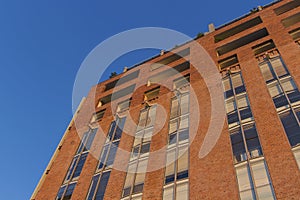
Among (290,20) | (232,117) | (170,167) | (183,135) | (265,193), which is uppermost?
(290,20)

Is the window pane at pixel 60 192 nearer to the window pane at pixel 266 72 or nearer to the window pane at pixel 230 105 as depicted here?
the window pane at pixel 230 105

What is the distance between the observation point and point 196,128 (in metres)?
19.4

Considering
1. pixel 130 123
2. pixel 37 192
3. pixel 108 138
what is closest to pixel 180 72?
pixel 130 123

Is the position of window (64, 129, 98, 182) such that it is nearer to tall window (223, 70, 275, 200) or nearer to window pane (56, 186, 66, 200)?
window pane (56, 186, 66, 200)

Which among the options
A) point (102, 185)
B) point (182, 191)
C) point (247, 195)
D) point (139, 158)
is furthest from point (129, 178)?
point (247, 195)

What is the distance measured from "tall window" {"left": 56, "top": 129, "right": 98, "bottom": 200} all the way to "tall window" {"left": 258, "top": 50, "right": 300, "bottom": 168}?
14.5 metres

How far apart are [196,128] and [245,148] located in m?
3.78

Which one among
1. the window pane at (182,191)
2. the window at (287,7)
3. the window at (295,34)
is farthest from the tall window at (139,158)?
the window at (287,7)

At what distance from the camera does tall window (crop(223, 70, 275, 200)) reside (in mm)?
13935

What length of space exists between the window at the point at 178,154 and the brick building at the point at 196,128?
7 cm

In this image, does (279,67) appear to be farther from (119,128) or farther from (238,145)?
(119,128)

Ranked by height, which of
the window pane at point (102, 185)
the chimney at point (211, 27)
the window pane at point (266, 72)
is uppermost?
the chimney at point (211, 27)

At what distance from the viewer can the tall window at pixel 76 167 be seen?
832 inches

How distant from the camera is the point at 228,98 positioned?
840 inches
